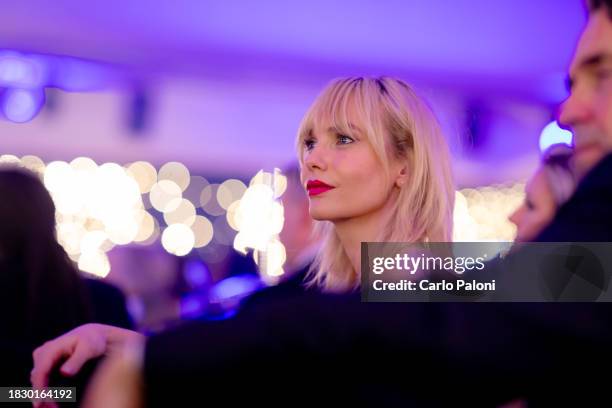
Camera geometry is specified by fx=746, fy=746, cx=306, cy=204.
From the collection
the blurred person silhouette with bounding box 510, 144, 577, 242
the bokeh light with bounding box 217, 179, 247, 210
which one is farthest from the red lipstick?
the bokeh light with bounding box 217, 179, 247, 210

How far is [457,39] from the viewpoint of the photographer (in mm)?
6750

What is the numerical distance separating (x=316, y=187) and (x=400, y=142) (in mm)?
235

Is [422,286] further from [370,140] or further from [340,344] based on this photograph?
[370,140]

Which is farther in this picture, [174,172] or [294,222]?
[174,172]

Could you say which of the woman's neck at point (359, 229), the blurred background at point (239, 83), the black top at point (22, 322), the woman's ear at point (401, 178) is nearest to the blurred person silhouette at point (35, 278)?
the black top at point (22, 322)

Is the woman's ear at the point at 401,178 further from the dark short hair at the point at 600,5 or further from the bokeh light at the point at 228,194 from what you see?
the bokeh light at the point at 228,194

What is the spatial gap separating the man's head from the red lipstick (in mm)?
1031

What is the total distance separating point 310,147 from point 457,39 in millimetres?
5247

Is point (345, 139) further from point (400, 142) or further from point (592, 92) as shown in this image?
point (592, 92)

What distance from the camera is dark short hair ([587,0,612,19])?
0.69 metres

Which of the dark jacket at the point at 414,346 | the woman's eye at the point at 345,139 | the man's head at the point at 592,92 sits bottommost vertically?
the dark jacket at the point at 414,346

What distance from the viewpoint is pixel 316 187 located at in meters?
1.74

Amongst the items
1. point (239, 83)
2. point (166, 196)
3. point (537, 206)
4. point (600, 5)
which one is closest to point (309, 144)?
point (537, 206)

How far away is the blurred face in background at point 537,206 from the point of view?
0.95m
